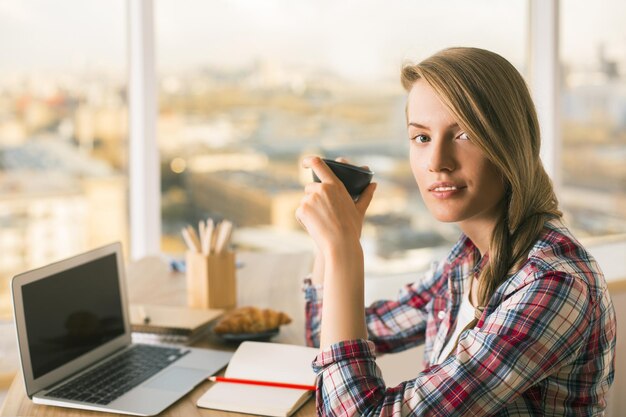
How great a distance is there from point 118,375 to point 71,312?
142 mm

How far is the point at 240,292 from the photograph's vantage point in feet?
6.48

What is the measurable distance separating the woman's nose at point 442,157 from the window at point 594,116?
2.59 metres

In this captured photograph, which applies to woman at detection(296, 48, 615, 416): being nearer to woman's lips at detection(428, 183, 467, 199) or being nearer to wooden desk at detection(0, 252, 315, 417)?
woman's lips at detection(428, 183, 467, 199)

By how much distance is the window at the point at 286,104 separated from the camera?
299 cm

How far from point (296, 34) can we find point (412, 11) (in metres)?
0.53

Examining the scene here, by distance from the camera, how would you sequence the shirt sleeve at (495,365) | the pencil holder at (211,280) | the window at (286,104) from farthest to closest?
the window at (286,104) → the pencil holder at (211,280) → the shirt sleeve at (495,365)

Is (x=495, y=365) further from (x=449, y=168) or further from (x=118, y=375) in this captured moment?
(x=118, y=375)

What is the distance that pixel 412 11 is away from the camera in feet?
10.7

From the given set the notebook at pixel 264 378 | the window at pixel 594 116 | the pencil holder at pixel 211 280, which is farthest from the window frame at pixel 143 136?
the notebook at pixel 264 378

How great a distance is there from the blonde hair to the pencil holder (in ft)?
2.48

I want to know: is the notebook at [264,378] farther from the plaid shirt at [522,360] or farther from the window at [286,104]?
the window at [286,104]

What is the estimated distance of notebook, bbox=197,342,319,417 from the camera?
1.25 m

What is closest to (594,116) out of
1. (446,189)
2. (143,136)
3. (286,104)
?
(286,104)

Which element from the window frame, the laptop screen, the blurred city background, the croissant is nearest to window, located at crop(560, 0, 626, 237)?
the blurred city background
